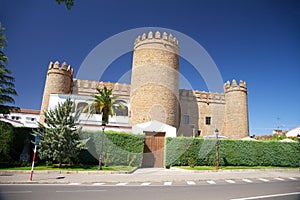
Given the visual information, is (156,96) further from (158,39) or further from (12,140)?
(12,140)

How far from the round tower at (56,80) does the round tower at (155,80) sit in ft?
31.4

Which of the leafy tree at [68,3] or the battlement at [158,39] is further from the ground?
the battlement at [158,39]

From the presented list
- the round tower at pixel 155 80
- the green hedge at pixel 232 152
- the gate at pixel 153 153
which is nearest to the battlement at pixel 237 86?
the round tower at pixel 155 80

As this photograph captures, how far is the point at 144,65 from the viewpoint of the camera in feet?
85.6

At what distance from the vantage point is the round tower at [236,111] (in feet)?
103

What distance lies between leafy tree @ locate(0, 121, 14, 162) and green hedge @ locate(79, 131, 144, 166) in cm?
461

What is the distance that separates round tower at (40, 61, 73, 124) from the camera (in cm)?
2712

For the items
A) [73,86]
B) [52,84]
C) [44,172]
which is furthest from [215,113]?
[44,172]

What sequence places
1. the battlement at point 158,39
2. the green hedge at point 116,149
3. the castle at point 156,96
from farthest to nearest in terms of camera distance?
the battlement at point 158,39 → the castle at point 156,96 → the green hedge at point 116,149

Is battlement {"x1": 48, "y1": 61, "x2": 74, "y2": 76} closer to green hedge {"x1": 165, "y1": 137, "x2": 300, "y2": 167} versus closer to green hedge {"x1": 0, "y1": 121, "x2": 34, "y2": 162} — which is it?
green hedge {"x1": 0, "y1": 121, "x2": 34, "y2": 162}

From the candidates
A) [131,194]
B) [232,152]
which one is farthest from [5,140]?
[232,152]

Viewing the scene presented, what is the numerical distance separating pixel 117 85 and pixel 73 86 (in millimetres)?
6579

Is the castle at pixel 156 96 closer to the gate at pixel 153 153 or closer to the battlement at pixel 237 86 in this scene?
the battlement at pixel 237 86

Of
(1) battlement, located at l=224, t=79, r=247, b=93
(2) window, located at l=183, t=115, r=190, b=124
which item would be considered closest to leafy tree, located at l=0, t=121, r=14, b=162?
(2) window, located at l=183, t=115, r=190, b=124
